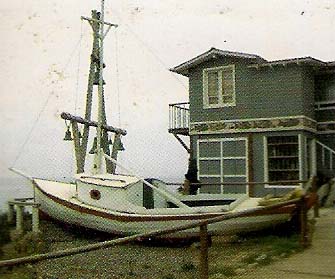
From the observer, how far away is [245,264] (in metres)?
4.83

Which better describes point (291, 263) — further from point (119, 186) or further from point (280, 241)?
point (119, 186)

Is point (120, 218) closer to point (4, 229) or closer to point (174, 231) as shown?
point (4, 229)

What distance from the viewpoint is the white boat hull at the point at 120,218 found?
22.8 ft

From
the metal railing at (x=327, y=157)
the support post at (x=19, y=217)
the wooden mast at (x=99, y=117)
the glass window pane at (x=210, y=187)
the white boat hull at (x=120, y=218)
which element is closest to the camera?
the white boat hull at (x=120, y=218)

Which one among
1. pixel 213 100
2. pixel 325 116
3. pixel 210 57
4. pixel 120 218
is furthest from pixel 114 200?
pixel 325 116

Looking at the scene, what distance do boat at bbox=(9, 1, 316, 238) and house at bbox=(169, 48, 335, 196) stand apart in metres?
1.97

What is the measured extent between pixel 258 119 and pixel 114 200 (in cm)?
410

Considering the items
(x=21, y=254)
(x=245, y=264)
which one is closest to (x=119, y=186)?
(x=21, y=254)

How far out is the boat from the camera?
7211 mm

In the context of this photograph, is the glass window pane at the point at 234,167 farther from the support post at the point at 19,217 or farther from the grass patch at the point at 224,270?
the grass patch at the point at 224,270

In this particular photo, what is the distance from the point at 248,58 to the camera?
11086 millimetres

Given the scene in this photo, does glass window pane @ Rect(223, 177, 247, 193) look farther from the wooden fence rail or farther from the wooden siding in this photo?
the wooden fence rail

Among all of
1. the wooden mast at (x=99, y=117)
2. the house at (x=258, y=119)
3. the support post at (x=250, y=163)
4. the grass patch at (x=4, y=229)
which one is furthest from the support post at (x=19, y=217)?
the support post at (x=250, y=163)

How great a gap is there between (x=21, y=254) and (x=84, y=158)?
8.31ft
